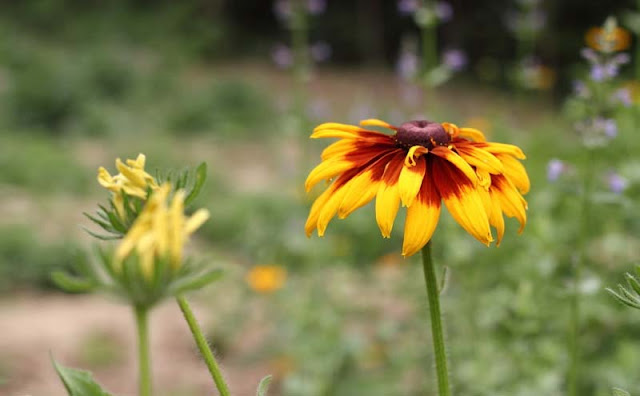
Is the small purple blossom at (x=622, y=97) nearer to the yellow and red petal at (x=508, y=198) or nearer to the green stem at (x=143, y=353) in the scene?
the yellow and red petal at (x=508, y=198)

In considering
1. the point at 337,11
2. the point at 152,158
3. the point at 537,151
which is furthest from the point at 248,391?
the point at 337,11

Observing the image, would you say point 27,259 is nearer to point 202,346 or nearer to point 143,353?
point 202,346

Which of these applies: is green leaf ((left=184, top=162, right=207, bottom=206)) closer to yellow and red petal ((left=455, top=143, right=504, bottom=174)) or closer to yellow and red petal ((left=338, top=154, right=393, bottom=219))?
yellow and red petal ((left=338, top=154, right=393, bottom=219))

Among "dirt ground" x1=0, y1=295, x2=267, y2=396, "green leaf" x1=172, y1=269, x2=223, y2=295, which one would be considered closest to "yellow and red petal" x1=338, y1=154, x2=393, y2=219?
"green leaf" x1=172, y1=269, x2=223, y2=295

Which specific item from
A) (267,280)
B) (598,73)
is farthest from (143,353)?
(267,280)

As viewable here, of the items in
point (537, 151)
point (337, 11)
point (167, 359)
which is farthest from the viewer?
point (337, 11)

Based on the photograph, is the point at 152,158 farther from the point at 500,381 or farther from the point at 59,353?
the point at 500,381

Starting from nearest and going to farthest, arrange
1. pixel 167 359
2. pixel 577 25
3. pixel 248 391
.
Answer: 1. pixel 248 391
2. pixel 167 359
3. pixel 577 25
